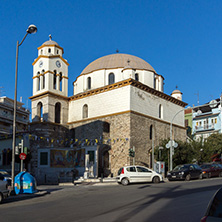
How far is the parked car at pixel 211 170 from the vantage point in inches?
1021

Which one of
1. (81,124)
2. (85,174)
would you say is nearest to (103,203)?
(85,174)

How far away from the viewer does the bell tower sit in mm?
37750

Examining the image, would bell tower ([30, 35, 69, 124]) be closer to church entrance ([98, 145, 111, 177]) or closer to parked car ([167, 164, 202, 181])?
church entrance ([98, 145, 111, 177])

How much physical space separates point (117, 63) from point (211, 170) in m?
19.5

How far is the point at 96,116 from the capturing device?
122 ft

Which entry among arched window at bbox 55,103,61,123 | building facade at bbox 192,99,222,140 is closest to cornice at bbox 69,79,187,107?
arched window at bbox 55,103,61,123

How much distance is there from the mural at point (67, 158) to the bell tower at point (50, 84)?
5998mm

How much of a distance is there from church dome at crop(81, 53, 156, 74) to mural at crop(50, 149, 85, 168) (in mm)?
Result: 12428

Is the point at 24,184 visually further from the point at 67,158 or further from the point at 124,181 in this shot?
the point at 67,158

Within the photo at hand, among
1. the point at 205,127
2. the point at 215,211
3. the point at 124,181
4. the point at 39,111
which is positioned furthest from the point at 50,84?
the point at 215,211

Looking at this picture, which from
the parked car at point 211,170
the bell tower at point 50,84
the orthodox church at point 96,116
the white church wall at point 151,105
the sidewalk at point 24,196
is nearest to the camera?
the sidewalk at point 24,196

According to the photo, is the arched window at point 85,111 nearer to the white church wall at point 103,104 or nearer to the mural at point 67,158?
the white church wall at point 103,104

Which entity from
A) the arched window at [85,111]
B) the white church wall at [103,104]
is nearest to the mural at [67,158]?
the white church wall at [103,104]

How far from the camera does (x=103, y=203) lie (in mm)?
12094
